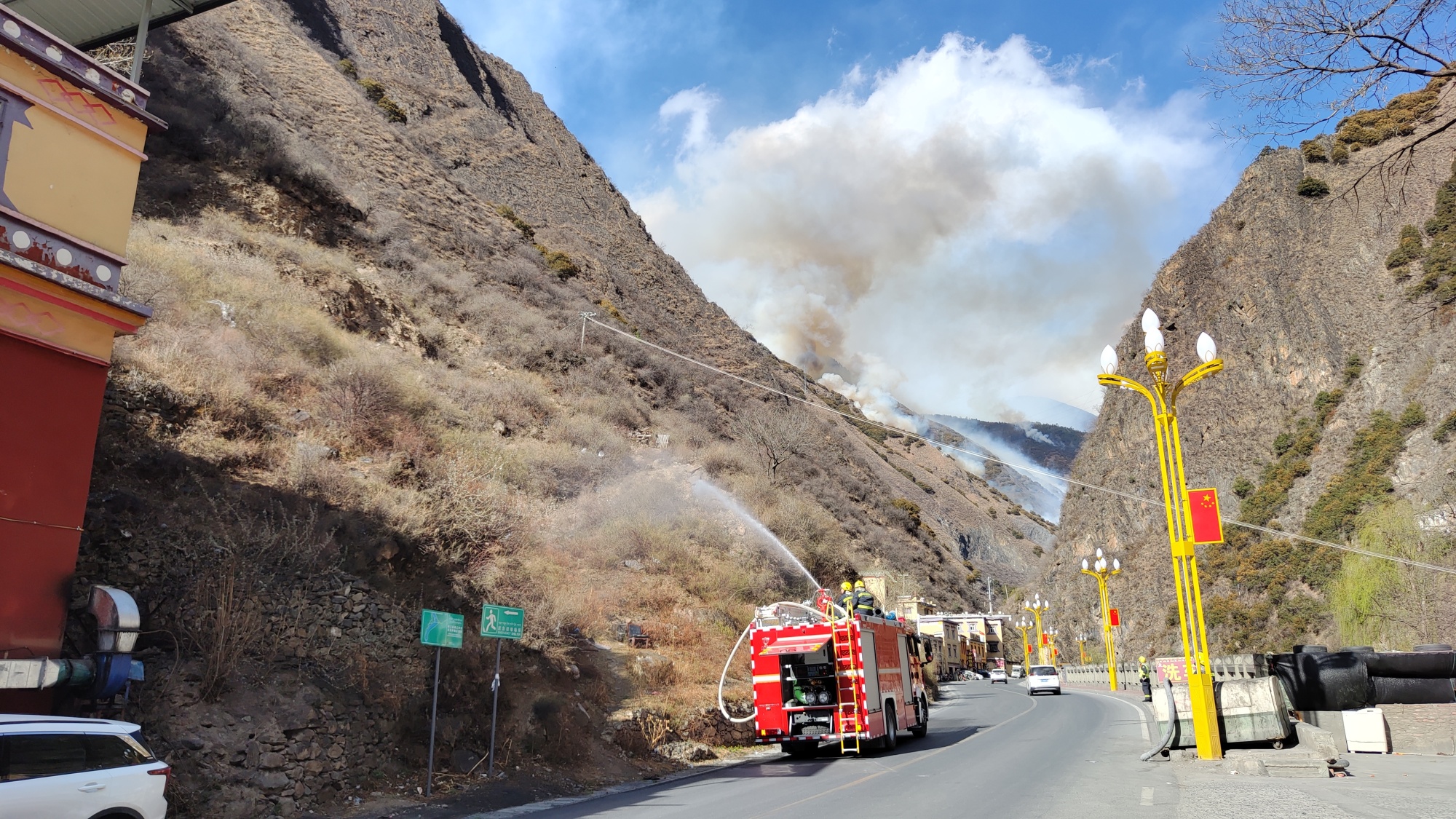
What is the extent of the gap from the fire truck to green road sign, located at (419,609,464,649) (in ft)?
20.8

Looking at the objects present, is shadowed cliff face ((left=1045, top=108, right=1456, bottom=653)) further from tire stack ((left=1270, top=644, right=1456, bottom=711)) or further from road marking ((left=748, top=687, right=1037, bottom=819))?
road marking ((left=748, top=687, right=1037, bottom=819))

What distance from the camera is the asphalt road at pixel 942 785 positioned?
32.5ft

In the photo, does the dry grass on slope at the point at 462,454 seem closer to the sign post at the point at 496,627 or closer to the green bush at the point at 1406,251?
the sign post at the point at 496,627

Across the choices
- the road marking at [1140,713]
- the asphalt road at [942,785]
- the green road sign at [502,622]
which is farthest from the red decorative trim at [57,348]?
the road marking at [1140,713]

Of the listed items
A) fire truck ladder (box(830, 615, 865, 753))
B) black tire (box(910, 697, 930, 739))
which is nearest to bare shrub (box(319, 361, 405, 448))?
fire truck ladder (box(830, 615, 865, 753))

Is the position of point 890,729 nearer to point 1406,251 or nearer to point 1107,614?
point 1107,614

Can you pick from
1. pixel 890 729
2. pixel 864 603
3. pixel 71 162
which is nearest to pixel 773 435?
pixel 864 603

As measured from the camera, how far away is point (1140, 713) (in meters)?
25.5

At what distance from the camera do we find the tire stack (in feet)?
43.4

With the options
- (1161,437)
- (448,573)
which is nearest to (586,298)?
(448,573)

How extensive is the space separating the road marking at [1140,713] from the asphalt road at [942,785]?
0.34 m

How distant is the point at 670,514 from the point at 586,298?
25.1 metres

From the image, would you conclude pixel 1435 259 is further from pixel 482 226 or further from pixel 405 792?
pixel 405 792

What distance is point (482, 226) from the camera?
158 ft
